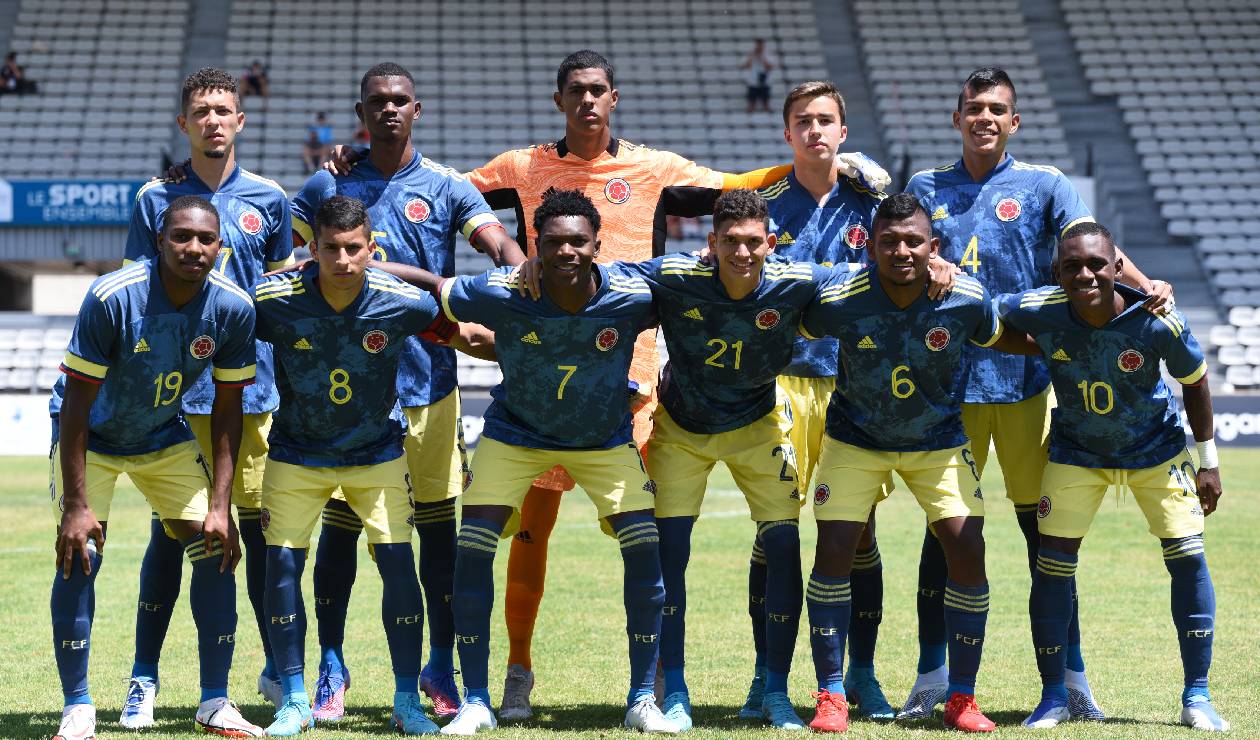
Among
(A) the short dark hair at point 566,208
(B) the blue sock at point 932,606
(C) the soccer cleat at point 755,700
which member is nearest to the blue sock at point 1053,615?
(B) the blue sock at point 932,606

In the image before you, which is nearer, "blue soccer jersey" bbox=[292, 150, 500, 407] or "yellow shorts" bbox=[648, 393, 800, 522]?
"yellow shorts" bbox=[648, 393, 800, 522]

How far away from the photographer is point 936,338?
5336 mm

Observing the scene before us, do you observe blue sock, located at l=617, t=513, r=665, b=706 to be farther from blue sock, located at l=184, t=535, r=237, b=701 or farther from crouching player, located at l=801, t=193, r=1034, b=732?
blue sock, located at l=184, t=535, r=237, b=701

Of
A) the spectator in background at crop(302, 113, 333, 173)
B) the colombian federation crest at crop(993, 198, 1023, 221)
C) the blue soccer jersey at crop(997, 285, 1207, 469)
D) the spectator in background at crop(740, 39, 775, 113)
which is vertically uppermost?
the spectator in background at crop(740, 39, 775, 113)

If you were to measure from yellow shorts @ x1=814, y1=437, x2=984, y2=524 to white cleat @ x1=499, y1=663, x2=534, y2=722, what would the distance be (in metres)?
1.41

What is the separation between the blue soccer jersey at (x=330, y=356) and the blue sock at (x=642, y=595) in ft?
3.34

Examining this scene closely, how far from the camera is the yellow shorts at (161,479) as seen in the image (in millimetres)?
5137

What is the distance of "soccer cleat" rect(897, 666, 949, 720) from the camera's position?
557 cm

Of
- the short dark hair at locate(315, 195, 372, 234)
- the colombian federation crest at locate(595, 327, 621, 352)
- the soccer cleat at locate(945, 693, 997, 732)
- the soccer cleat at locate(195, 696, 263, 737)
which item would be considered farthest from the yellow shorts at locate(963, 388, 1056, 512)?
the soccer cleat at locate(195, 696, 263, 737)

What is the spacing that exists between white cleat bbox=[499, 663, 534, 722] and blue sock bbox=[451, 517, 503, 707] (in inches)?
14.5

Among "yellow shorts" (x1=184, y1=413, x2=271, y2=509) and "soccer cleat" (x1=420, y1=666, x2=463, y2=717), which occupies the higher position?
"yellow shorts" (x1=184, y1=413, x2=271, y2=509)

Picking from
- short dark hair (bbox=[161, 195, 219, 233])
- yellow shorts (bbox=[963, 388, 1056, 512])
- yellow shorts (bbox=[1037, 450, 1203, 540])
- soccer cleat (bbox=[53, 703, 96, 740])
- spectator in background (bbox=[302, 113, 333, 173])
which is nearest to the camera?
soccer cleat (bbox=[53, 703, 96, 740])

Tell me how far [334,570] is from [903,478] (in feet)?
7.85

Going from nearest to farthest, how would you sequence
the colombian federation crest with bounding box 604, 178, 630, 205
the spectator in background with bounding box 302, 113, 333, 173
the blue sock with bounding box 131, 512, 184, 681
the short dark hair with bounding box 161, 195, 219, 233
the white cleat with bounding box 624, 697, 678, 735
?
the short dark hair with bounding box 161, 195, 219, 233 → the white cleat with bounding box 624, 697, 678, 735 → the blue sock with bounding box 131, 512, 184, 681 → the colombian federation crest with bounding box 604, 178, 630, 205 → the spectator in background with bounding box 302, 113, 333, 173
